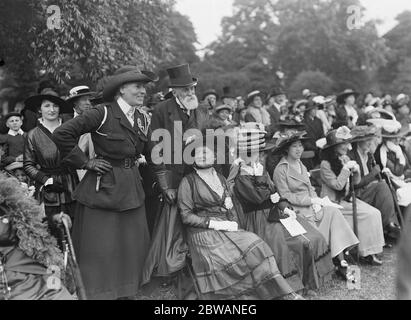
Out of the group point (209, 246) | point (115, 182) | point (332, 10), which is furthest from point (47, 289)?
point (332, 10)

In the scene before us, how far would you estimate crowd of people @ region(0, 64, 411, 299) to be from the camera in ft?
13.5

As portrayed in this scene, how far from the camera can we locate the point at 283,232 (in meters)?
5.03

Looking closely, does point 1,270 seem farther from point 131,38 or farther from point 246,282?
point 131,38

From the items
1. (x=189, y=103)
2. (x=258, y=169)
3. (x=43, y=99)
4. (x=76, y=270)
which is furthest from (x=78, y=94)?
(x=76, y=270)

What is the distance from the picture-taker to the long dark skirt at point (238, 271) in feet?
14.2

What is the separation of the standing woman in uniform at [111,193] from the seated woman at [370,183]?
3269 millimetres

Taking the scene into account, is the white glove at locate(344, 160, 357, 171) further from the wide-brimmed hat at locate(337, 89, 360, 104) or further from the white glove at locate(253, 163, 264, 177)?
the wide-brimmed hat at locate(337, 89, 360, 104)

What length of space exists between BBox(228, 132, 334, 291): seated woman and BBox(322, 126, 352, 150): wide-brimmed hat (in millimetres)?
1325

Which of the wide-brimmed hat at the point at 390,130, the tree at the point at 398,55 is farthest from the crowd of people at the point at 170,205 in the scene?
the tree at the point at 398,55

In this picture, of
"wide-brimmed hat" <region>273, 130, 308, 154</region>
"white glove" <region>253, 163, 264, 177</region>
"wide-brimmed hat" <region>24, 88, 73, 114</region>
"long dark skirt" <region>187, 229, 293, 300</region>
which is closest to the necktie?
"wide-brimmed hat" <region>24, 88, 73, 114</region>

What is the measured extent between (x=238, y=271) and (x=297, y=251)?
899mm

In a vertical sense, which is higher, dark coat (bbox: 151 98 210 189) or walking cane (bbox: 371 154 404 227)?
dark coat (bbox: 151 98 210 189)

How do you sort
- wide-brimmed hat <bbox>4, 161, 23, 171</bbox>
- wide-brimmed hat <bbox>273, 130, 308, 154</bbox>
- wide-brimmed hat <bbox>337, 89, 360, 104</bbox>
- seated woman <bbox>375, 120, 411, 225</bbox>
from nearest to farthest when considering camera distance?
wide-brimmed hat <bbox>4, 161, 23, 171</bbox>, wide-brimmed hat <bbox>273, 130, 308, 154</bbox>, seated woman <bbox>375, 120, 411, 225</bbox>, wide-brimmed hat <bbox>337, 89, 360, 104</bbox>

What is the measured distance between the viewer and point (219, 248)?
444 cm
